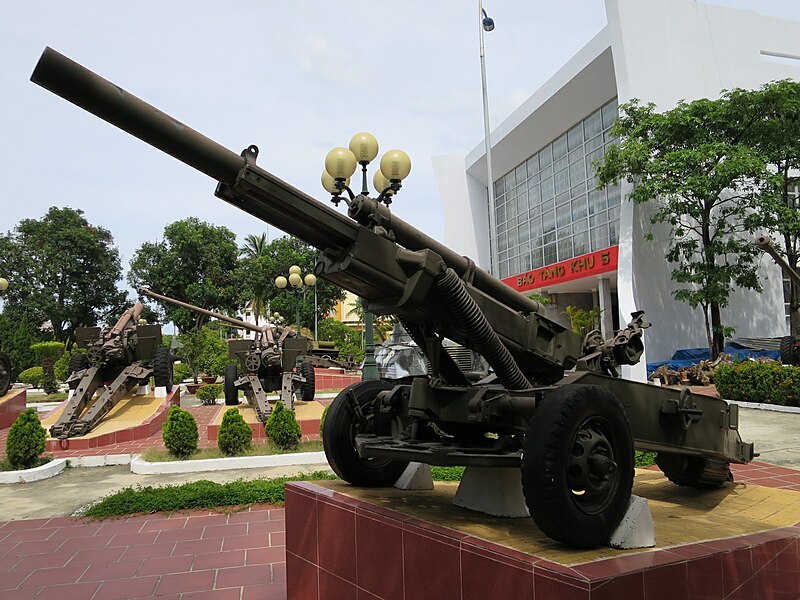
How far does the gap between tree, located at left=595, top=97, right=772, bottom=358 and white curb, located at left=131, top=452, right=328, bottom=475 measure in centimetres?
1384

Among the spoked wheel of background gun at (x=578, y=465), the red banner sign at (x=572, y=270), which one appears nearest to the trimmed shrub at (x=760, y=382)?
the red banner sign at (x=572, y=270)

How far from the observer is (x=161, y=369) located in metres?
15.7

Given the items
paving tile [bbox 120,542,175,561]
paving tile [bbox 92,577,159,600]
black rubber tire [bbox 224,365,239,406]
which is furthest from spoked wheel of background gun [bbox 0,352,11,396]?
paving tile [bbox 92,577,159,600]

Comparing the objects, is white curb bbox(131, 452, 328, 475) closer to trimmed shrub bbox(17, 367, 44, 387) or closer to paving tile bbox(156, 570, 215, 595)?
paving tile bbox(156, 570, 215, 595)

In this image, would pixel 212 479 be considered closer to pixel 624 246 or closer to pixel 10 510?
pixel 10 510

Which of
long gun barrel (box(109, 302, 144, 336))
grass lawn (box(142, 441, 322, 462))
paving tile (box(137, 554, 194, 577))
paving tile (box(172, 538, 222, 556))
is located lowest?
paving tile (box(137, 554, 194, 577))

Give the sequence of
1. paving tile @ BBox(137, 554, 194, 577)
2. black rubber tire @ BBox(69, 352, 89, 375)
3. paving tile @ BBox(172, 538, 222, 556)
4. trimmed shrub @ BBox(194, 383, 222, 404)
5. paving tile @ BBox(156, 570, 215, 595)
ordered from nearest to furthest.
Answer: paving tile @ BBox(156, 570, 215, 595)
paving tile @ BBox(137, 554, 194, 577)
paving tile @ BBox(172, 538, 222, 556)
black rubber tire @ BBox(69, 352, 89, 375)
trimmed shrub @ BBox(194, 383, 222, 404)

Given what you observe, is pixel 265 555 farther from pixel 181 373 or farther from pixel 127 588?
pixel 181 373

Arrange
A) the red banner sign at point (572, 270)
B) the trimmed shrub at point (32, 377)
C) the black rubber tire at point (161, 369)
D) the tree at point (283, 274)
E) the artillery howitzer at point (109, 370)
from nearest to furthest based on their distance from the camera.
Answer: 1. the artillery howitzer at point (109, 370)
2. the black rubber tire at point (161, 369)
3. the red banner sign at point (572, 270)
4. the trimmed shrub at point (32, 377)
5. the tree at point (283, 274)

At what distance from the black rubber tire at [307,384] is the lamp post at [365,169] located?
23.6ft

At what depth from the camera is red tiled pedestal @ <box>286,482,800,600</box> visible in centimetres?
281

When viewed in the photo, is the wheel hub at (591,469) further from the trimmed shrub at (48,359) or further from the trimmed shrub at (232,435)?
the trimmed shrub at (48,359)

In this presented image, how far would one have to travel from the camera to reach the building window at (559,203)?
2705 cm

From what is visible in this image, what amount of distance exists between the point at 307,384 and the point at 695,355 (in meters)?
12.5
